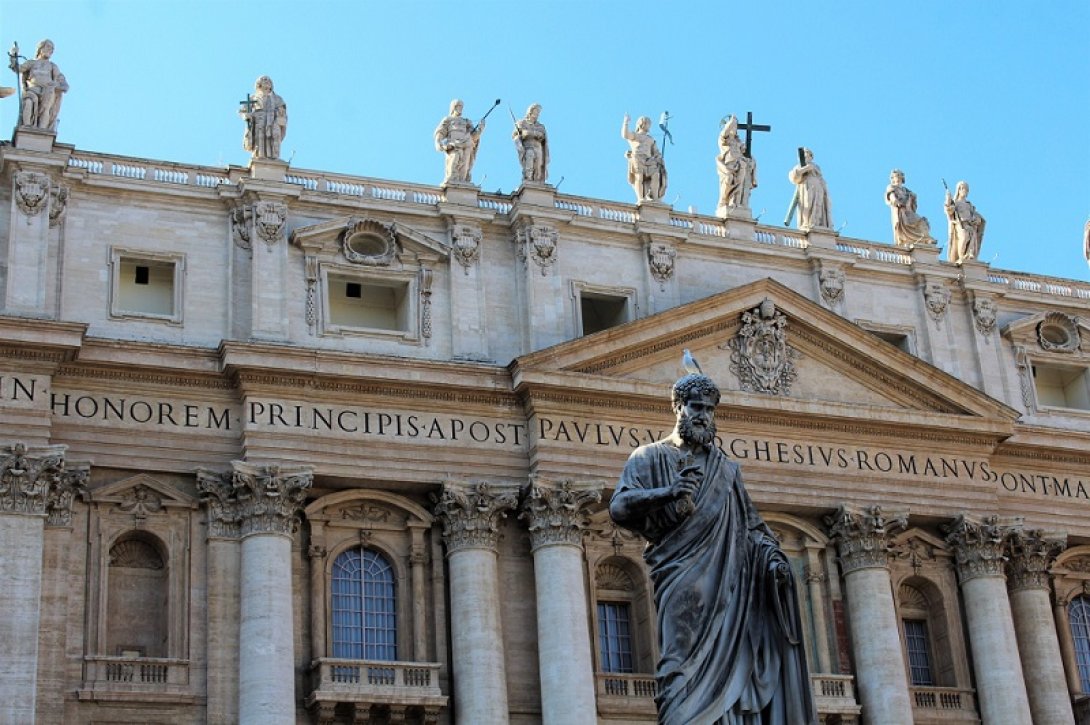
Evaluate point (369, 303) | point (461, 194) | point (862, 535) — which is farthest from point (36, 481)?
point (862, 535)

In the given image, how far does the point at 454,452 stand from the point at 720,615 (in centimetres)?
2048

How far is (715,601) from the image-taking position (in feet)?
32.8

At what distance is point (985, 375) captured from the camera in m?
36.0

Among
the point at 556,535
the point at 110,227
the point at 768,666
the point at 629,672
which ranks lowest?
the point at 768,666

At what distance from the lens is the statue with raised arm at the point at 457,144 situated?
32.9m

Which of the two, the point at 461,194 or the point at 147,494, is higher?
the point at 461,194

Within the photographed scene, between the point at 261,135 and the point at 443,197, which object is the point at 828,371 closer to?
the point at 443,197

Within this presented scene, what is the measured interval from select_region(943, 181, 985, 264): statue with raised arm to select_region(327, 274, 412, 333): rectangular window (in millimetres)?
12283

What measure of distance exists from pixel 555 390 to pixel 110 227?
8139 mm

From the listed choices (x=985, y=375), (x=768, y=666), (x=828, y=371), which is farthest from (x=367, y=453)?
(x=768, y=666)

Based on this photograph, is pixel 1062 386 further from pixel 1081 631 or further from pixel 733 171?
pixel 733 171

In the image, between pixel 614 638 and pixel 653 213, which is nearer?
pixel 614 638

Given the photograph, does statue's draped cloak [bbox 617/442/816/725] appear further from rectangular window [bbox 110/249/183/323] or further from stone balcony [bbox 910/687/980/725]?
stone balcony [bbox 910/687/980/725]

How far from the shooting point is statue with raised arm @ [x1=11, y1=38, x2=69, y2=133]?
3019 centimetres
